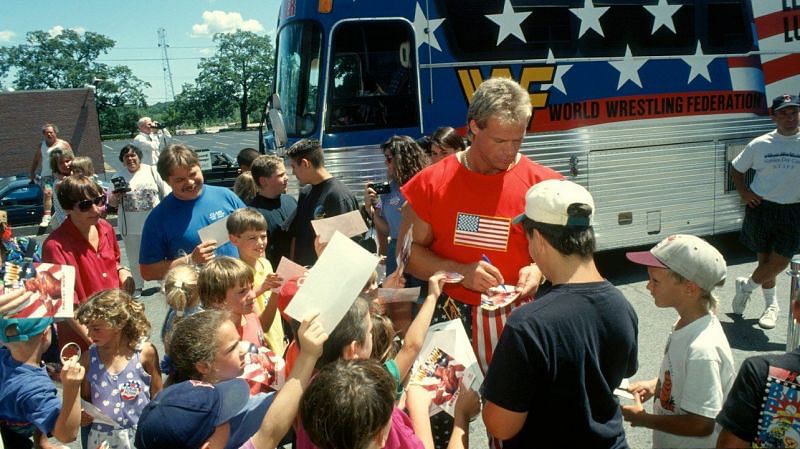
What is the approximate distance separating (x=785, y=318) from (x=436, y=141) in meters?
3.94

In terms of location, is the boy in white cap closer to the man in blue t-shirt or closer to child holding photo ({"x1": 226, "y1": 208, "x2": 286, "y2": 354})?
child holding photo ({"x1": 226, "y1": 208, "x2": 286, "y2": 354})

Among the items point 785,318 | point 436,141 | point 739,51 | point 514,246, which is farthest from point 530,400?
point 739,51

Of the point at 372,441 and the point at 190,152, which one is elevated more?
the point at 190,152

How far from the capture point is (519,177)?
3.04 m

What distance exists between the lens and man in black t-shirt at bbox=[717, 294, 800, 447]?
1.83 meters

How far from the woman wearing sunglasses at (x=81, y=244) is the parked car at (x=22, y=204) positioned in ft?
43.4

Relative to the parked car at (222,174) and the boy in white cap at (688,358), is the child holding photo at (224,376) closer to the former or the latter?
the boy in white cap at (688,358)

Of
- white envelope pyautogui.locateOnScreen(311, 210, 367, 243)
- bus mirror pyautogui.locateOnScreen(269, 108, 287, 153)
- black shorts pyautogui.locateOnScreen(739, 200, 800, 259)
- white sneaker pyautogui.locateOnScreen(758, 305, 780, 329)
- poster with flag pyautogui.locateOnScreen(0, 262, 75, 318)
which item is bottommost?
white sneaker pyautogui.locateOnScreen(758, 305, 780, 329)

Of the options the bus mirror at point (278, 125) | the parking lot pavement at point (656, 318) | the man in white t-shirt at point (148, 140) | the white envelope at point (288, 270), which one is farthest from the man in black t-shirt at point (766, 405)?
the man in white t-shirt at point (148, 140)

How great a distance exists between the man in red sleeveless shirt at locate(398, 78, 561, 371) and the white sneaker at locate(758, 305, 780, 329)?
12.7 ft

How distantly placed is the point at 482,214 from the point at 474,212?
0.13ft

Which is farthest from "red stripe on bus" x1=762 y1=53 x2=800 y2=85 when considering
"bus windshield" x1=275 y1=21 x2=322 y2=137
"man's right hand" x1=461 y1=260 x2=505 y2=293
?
"man's right hand" x1=461 y1=260 x2=505 y2=293

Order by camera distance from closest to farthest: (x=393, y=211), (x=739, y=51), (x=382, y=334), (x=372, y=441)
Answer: (x=372, y=441) < (x=382, y=334) < (x=393, y=211) < (x=739, y=51)

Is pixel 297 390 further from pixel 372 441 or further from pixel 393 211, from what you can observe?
pixel 393 211
